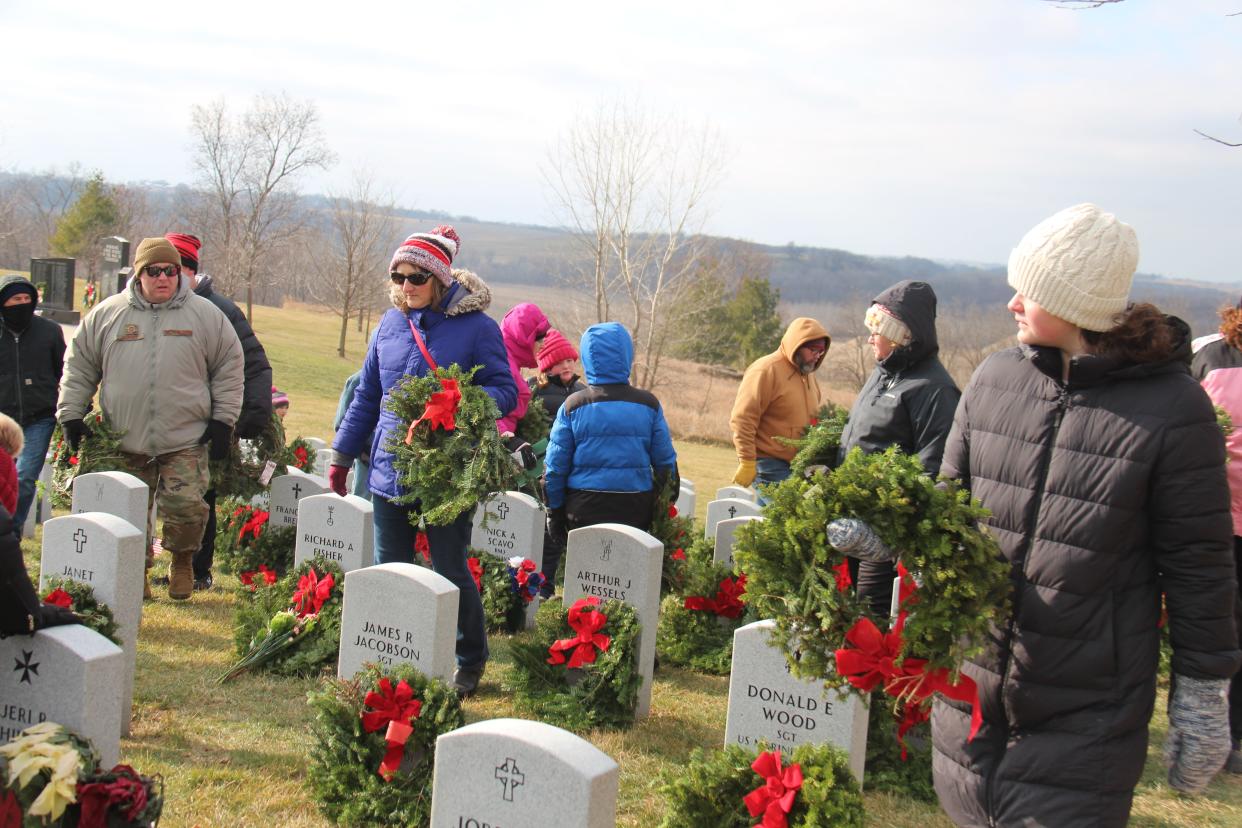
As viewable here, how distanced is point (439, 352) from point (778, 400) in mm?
2920

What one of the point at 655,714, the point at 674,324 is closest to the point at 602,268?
the point at 674,324

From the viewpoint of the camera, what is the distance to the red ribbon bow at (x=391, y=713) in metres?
4.49

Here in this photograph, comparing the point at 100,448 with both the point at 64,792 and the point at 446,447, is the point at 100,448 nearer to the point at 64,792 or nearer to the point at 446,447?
the point at 446,447

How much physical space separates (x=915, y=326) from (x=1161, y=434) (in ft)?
8.52

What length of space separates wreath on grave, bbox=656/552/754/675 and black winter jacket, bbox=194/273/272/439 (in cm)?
314

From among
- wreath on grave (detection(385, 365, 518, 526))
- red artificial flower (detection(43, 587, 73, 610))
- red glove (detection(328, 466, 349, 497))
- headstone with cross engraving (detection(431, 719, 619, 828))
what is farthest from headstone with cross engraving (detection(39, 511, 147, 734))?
headstone with cross engraving (detection(431, 719, 619, 828))

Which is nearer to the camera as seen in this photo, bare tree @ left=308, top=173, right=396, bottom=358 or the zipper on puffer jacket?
the zipper on puffer jacket

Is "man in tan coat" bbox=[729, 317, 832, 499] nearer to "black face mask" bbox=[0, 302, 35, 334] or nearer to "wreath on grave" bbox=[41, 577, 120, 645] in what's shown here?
"wreath on grave" bbox=[41, 577, 120, 645]

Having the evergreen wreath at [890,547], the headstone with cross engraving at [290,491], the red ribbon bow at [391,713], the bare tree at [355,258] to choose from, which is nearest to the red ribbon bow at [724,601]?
the red ribbon bow at [391,713]

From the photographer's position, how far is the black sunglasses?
5.53m

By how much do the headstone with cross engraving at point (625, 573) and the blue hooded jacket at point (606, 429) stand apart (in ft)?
1.43

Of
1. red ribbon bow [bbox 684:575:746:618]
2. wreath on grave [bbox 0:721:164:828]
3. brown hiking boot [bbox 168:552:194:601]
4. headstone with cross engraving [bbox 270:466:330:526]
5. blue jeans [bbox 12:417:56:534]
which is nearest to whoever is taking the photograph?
wreath on grave [bbox 0:721:164:828]

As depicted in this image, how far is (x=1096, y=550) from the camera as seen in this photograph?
2.62 meters

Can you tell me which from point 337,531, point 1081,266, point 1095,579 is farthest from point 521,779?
point 337,531
